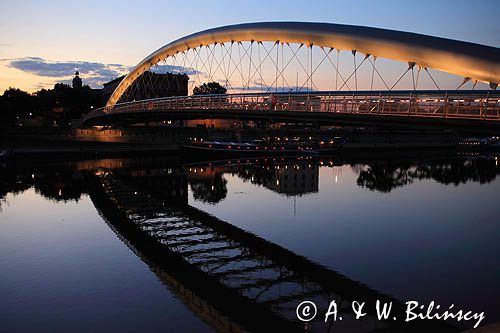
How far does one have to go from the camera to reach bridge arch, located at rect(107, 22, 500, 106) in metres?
16.6

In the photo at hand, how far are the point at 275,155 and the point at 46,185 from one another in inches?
1435

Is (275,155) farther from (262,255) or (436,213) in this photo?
(262,255)

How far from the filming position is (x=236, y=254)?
18953 millimetres

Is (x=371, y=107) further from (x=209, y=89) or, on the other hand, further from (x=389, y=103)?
(x=209, y=89)

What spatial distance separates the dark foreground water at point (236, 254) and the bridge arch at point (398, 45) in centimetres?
660

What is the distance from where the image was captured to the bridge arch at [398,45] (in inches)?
653

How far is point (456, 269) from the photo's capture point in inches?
655

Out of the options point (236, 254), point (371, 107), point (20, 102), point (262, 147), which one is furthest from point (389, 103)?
point (20, 102)

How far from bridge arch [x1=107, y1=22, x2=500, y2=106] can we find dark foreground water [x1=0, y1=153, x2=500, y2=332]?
660 centimetres

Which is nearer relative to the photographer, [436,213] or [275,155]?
[436,213]

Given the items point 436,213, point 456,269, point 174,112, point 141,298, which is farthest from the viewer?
point 174,112

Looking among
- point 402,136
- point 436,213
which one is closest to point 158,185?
point 436,213

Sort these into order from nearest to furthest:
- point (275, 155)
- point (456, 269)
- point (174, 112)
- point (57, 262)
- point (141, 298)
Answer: point (141, 298) < point (456, 269) < point (57, 262) < point (174, 112) < point (275, 155)

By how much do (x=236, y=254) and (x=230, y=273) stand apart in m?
2.33
